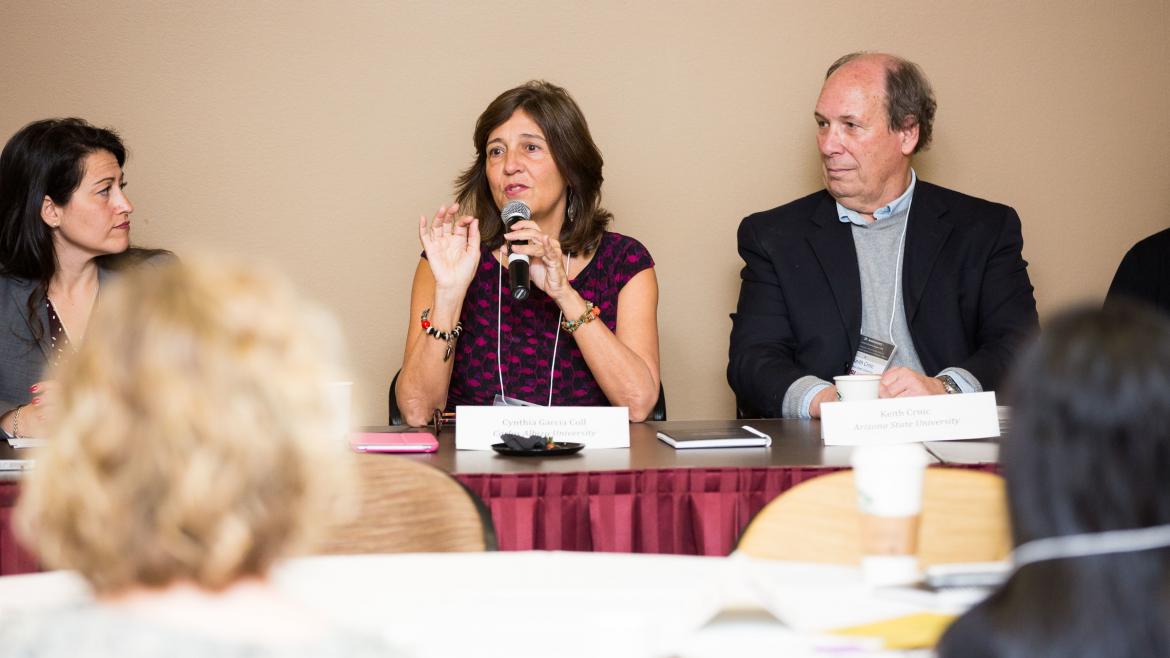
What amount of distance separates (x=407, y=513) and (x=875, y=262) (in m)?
2.06

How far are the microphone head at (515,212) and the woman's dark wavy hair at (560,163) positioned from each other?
0.23 meters

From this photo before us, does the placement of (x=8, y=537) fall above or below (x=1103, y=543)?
below

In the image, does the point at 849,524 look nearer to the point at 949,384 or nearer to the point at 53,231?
the point at 949,384

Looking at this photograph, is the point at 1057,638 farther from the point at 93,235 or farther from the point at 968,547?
the point at 93,235

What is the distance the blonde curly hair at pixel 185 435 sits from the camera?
2.20 feet

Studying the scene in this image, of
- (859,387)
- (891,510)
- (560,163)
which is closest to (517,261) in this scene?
(560,163)

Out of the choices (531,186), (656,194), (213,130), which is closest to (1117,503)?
(531,186)

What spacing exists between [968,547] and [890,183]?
2.00 metres

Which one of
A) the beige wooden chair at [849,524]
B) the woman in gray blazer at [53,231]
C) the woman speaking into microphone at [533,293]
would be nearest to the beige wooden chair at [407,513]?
the beige wooden chair at [849,524]

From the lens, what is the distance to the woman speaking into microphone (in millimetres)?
2963

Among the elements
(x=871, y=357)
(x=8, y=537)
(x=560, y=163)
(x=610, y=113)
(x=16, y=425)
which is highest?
(x=610, y=113)

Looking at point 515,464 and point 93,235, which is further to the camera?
point 93,235

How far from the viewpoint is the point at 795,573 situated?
1201 millimetres

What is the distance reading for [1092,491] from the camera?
2.53 feet
